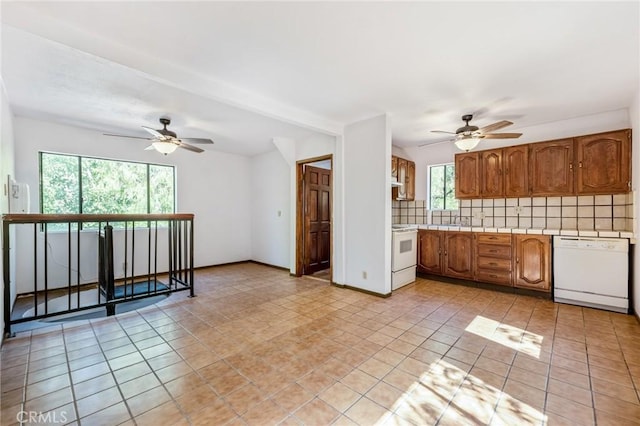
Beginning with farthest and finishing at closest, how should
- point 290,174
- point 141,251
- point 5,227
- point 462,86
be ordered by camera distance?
1. point 290,174
2. point 141,251
3. point 462,86
4. point 5,227

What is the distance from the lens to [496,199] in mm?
4570

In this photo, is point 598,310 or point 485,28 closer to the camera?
point 485,28

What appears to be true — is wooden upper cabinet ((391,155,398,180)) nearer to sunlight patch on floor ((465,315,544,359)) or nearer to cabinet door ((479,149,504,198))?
cabinet door ((479,149,504,198))


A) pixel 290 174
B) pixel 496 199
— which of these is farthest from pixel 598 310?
pixel 290 174

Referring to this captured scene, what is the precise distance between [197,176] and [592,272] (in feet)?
21.0

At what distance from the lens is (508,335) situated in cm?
266

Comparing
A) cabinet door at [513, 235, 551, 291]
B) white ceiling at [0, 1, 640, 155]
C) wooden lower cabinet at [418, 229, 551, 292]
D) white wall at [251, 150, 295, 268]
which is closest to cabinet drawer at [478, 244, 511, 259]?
wooden lower cabinet at [418, 229, 551, 292]

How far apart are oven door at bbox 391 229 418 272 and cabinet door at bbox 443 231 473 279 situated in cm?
49

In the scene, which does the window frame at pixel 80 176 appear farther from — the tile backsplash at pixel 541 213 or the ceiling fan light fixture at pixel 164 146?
the tile backsplash at pixel 541 213

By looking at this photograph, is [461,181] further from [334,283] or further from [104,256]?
[104,256]

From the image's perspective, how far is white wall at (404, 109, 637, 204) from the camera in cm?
364

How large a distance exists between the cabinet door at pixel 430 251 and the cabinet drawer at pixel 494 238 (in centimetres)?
62

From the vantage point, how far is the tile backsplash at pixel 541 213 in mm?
3652

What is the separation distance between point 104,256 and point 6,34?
242 centimetres
